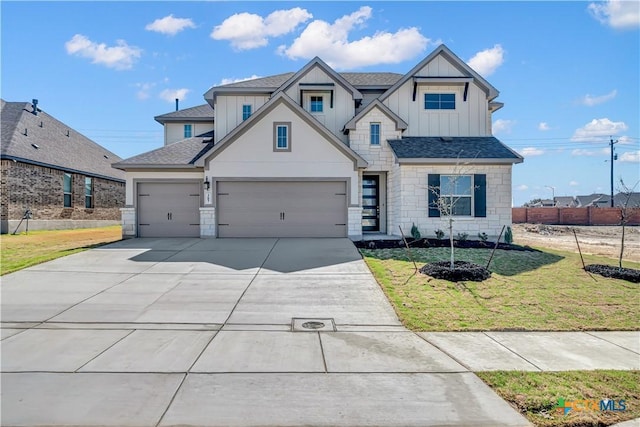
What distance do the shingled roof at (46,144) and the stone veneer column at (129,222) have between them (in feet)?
27.6

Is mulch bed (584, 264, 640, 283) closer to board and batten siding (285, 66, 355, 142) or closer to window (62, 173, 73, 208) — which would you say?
board and batten siding (285, 66, 355, 142)

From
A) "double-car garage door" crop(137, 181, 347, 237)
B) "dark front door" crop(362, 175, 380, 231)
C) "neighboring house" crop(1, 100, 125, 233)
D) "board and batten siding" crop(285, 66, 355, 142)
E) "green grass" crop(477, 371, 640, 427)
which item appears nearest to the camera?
"green grass" crop(477, 371, 640, 427)

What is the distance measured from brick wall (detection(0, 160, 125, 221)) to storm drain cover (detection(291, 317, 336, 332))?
1979cm

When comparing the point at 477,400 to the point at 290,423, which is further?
the point at 477,400

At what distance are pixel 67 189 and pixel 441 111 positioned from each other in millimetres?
22510

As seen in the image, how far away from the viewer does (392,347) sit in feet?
18.5

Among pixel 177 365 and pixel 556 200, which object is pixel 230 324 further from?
pixel 556 200

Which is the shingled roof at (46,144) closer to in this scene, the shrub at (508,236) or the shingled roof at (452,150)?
the shingled roof at (452,150)

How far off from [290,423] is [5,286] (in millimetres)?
8635

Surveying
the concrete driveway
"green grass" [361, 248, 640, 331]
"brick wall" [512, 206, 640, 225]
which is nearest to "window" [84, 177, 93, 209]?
the concrete driveway

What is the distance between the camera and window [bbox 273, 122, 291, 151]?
51.1ft

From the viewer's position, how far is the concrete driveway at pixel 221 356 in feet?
12.5

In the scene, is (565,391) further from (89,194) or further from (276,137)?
(89,194)

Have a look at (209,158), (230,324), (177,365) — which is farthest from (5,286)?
(209,158)
